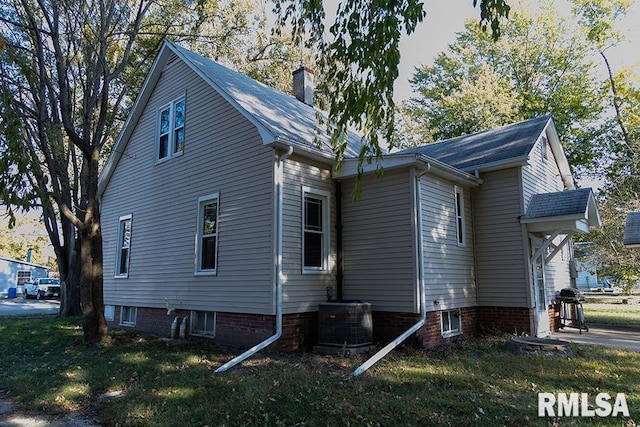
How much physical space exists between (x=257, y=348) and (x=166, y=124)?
717 centimetres

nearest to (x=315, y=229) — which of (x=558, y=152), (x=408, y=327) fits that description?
(x=408, y=327)

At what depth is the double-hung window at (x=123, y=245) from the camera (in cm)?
1252

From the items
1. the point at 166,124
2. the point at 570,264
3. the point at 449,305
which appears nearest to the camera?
the point at 449,305

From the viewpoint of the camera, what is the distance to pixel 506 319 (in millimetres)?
10133

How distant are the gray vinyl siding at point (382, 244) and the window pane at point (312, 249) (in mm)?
618

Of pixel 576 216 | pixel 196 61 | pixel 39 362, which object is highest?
pixel 196 61

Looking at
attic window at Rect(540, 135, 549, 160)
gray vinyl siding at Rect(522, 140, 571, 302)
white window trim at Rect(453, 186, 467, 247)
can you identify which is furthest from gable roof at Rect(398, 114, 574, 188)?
white window trim at Rect(453, 186, 467, 247)

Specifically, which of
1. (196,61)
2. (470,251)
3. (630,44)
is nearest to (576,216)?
(470,251)

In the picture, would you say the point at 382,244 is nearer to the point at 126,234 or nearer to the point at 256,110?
the point at 256,110

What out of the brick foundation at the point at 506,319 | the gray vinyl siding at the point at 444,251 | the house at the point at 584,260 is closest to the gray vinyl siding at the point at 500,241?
the brick foundation at the point at 506,319

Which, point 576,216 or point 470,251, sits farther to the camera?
point 470,251

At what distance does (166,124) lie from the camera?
11.9 m

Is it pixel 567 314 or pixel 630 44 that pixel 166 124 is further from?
pixel 630 44

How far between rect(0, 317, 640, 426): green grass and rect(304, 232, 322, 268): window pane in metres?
1.98
